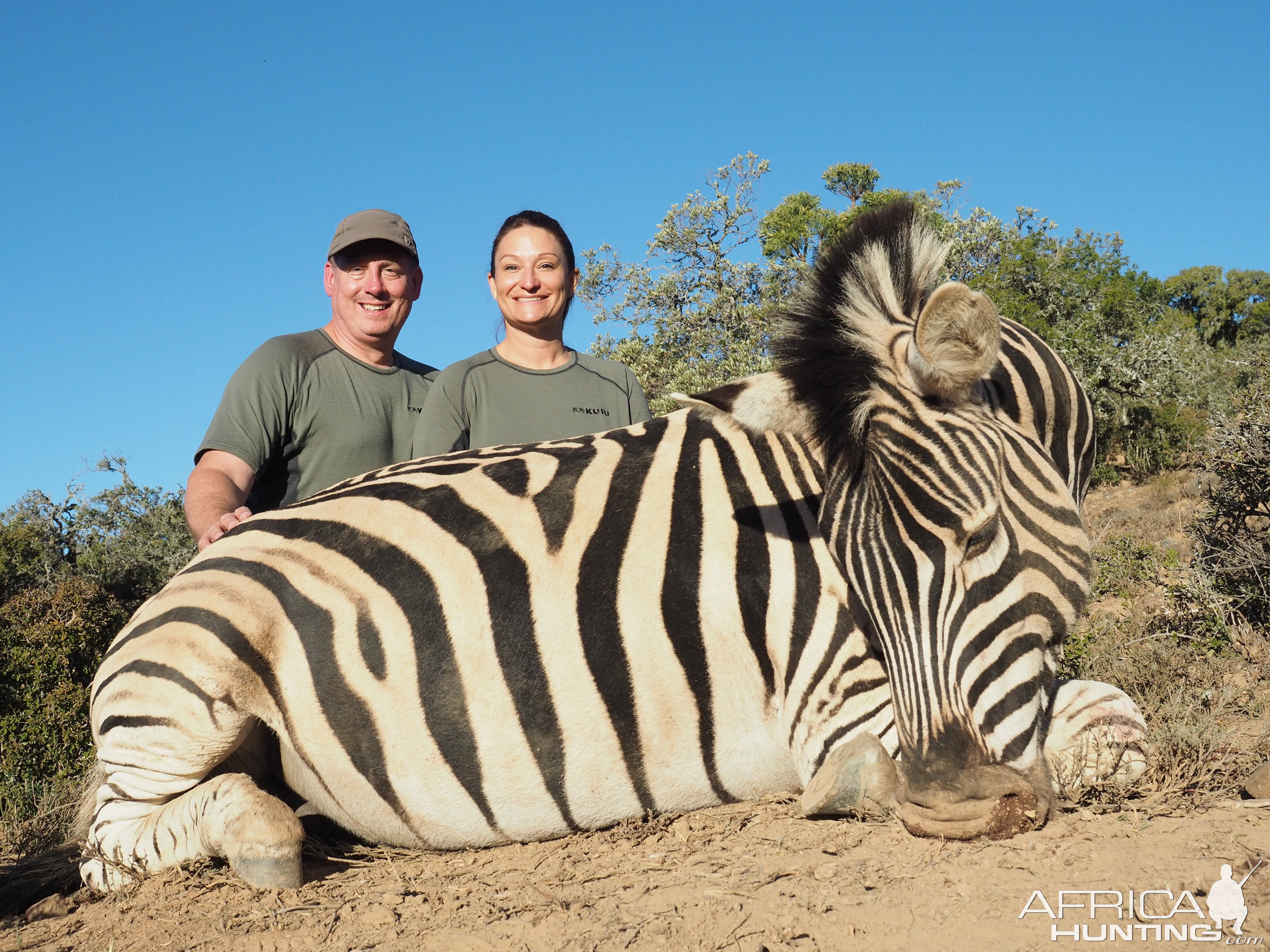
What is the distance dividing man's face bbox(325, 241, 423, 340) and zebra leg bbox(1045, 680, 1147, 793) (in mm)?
4612

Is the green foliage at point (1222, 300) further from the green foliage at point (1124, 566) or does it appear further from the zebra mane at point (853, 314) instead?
the zebra mane at point (853, 314)

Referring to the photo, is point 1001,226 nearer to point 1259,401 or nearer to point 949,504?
point 1259,401

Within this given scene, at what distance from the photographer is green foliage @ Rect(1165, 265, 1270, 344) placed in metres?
30.9

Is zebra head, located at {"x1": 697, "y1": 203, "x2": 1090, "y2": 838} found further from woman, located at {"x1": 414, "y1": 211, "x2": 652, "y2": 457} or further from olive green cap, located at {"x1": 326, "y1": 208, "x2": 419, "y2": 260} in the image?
olive green cap, located at {"x1": 326, "y1": 208, "x2": 419, "y2": 260}

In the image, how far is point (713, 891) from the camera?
2.71m

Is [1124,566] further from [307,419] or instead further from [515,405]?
[307,419]

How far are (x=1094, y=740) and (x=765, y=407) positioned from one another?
1.57 metres

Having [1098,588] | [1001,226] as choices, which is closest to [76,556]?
[1098,588]

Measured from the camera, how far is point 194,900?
316 centimetres

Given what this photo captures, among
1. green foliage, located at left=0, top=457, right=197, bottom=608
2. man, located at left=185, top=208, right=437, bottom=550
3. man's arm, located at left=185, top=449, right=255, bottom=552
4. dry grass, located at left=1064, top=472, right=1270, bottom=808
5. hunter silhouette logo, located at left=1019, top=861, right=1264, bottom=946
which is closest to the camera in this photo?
hunter silhouette logo, located at left=1019, top=861, right=1264, bottom=946

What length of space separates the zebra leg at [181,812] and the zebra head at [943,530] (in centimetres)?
216

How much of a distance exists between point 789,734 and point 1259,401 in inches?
189

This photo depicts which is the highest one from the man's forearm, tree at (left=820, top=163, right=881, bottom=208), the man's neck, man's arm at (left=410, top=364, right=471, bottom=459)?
tree at (left=820, top=163, right=881, bottom=208)

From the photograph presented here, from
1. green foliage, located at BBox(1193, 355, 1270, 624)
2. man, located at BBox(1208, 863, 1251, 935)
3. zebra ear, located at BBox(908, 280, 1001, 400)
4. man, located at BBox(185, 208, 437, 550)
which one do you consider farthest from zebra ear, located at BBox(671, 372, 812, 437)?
green foliage, located at BBox(1193, 355, 1270, 624)
